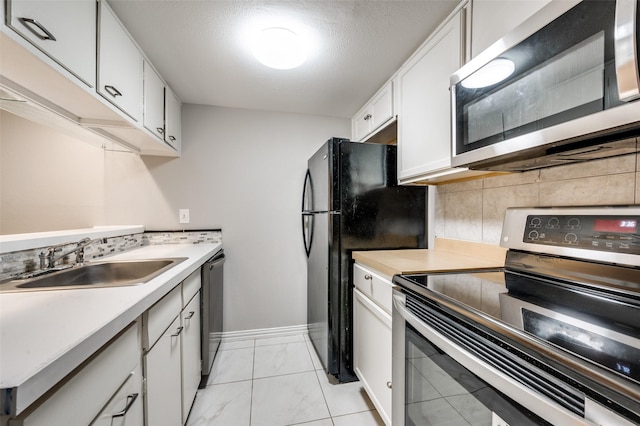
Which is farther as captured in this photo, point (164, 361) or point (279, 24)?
point (279, 24)

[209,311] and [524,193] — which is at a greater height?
[524,193]

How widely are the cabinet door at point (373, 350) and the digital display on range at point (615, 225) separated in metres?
0.85

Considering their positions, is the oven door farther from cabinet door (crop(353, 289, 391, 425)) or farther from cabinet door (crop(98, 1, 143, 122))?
cabinet door (crop(98, 1, 143, 122))

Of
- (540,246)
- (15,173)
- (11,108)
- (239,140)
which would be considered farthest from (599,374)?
(15,173)

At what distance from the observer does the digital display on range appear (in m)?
0.81

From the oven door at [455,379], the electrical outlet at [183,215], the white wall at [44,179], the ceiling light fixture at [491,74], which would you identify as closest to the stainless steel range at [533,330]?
the oven door at [455,379]

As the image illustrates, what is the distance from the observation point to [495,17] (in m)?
1.00

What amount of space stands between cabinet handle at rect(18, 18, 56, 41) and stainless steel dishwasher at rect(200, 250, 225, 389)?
4.26 feet

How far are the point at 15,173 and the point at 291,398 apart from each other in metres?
2.50

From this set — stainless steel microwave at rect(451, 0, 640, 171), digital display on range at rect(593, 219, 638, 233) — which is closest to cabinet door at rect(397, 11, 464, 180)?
stainless steel microwave at rect(451, 0, 640, 171)

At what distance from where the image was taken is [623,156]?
900mm

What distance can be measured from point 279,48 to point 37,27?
959mm

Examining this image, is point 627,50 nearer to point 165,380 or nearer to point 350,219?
point 350,219

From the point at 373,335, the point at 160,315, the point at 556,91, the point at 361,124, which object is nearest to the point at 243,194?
the point at 361,124
